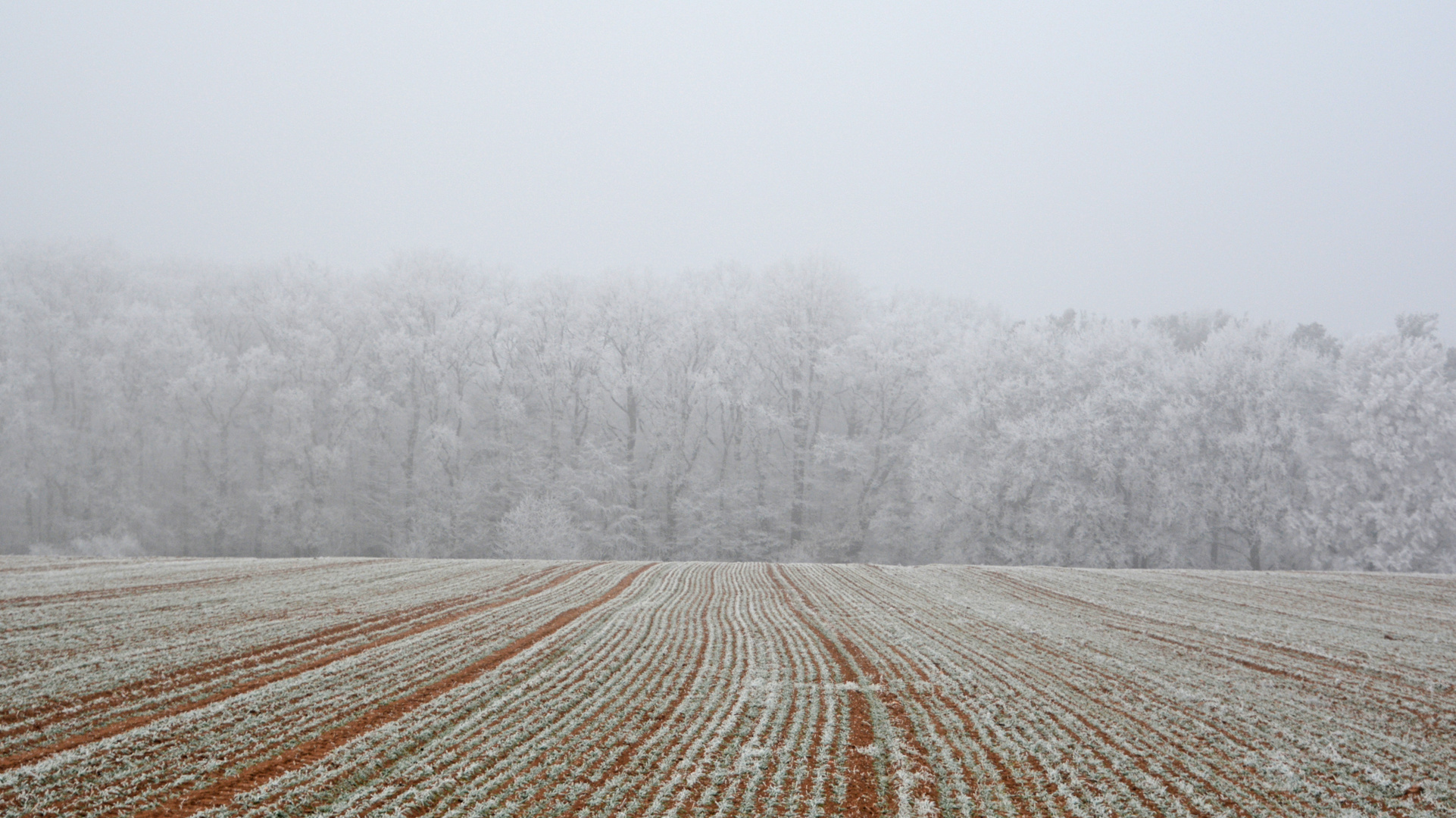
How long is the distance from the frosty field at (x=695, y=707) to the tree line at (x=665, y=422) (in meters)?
22.5

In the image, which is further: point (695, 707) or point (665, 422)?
point (665, 422)

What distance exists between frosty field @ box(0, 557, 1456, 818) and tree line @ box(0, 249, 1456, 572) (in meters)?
22.5

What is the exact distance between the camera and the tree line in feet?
145

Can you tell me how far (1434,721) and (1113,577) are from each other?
19.9 metres

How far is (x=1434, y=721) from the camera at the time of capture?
12.8 meters

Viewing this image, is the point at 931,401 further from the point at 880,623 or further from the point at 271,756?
the point at 271,756

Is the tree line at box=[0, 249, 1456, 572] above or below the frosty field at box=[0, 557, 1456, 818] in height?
above

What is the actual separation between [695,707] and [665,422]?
42594 millimetres

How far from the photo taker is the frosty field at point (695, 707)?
359 inches

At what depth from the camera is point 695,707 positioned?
41.3 feet

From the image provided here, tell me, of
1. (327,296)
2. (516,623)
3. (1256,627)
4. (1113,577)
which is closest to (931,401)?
(1113,577)

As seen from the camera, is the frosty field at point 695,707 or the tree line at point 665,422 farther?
the tree line at point 665,422

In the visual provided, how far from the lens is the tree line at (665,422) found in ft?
145

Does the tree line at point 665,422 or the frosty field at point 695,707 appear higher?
the tree line at point 665,422
